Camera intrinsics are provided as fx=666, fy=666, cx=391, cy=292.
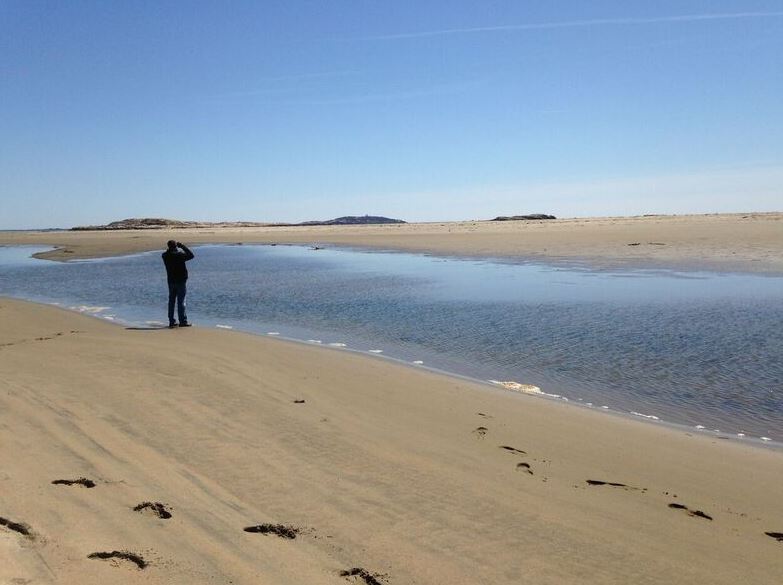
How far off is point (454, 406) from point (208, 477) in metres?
3.54

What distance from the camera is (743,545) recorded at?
15.0 feet

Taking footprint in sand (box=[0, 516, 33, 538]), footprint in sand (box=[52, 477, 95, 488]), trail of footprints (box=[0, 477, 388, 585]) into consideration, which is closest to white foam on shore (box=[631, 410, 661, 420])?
trail of footprints (box=[0, 477, 388, 585])

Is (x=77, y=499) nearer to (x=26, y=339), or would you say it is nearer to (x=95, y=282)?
(x=26, y=339)

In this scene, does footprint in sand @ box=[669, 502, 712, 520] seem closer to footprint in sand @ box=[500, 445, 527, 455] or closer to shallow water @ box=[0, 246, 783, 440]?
footprint in sand @ box=[500, 445, 527, 455]

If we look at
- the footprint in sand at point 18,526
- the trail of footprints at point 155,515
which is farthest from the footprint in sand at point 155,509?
the footprint in sand at point 18,526

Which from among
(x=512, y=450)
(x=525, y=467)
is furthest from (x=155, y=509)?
(x=512, y=450)

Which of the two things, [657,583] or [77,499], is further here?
[77,499]

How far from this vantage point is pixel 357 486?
5.27 metres

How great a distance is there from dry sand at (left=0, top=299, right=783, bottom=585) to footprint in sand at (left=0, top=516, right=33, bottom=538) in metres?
0.05

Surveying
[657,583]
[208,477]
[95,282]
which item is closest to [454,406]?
[208,477]

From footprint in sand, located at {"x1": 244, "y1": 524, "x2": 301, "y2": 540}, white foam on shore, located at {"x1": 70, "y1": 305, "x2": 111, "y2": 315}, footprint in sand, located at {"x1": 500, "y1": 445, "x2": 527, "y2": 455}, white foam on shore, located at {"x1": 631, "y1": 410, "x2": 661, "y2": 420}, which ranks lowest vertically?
white foam on shore, located at {"x1": 631, "y1": 410, "x2": 661, "y2": 420}

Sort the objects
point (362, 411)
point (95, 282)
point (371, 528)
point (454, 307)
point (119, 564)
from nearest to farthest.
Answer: point (119, 564)
point (371, 528)
point (362, 411)
point (454, 307)
point (95, 282)

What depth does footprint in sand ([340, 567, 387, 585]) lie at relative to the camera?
12.7ft

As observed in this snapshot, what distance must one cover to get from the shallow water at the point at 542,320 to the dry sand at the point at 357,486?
1.63m
